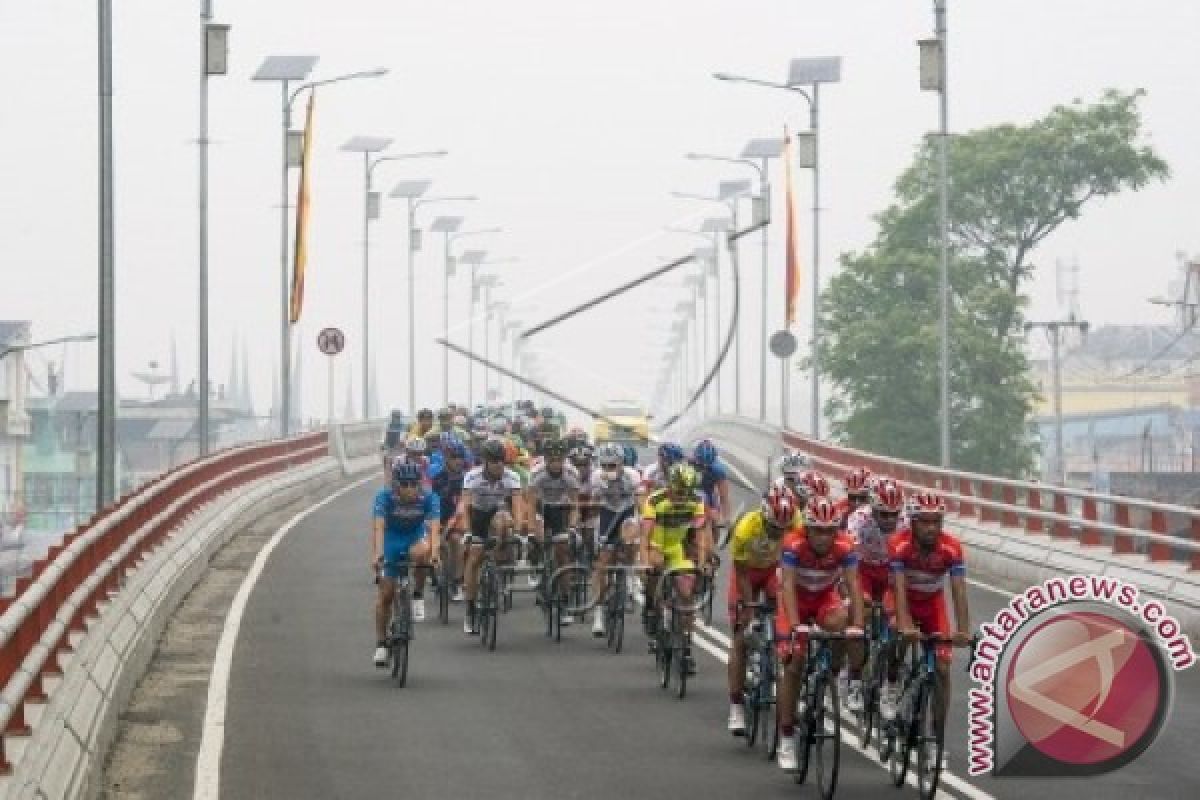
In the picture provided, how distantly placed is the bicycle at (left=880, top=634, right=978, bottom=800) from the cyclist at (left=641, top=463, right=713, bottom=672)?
4.77m

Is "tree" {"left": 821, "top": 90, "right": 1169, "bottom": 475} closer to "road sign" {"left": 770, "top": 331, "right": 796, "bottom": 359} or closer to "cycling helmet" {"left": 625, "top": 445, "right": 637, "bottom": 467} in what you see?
"road sign" {"left": 770, "top": 331, "right": 796, "bottom": 359}

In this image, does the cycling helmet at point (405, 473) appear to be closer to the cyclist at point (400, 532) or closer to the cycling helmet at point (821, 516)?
the cyclist at point (400, 532)

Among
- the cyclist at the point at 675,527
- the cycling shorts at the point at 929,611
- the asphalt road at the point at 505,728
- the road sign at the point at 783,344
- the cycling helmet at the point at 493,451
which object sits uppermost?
the road sign at the point at 783,344

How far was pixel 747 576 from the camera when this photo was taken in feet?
58.7

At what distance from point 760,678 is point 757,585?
801 mm

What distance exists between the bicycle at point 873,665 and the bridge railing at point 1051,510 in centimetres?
722

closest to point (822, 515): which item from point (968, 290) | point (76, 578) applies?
point (76, 578)

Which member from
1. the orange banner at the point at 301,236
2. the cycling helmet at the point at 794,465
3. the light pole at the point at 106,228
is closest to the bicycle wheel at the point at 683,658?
the cycling helmet at the point at 794,465

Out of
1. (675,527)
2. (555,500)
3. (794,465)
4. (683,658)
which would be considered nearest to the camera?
(683,658)

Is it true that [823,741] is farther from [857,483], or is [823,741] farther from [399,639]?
[399,639]

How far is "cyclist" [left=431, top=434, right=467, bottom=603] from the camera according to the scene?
26.5m

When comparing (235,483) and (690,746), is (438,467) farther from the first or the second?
(235,483)

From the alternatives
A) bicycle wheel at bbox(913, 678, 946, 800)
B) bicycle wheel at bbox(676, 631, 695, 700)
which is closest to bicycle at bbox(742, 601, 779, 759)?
bicycle wheel at bbox(913, 678, 946, 800)

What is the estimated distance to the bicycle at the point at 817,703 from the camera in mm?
15461
